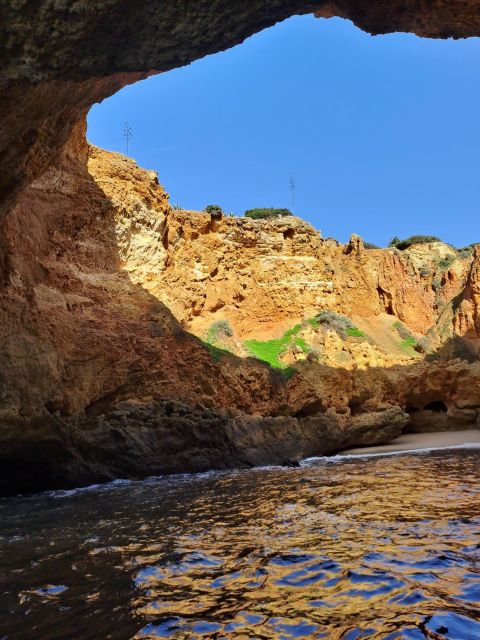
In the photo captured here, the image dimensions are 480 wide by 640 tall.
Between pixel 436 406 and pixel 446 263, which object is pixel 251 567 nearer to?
pixel 436 406

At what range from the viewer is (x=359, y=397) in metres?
24.8

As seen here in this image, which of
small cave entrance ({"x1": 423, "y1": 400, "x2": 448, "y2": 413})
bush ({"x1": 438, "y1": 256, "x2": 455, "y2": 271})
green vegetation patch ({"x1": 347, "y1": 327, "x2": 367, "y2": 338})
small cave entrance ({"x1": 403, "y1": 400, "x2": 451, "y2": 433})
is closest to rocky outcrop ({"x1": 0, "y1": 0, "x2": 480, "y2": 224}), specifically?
green vegetation patch ({"x1": 347, "y1": 327, "x2": 367, "y2": 338})

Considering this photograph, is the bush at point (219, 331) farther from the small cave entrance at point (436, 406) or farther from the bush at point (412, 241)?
the bush at point (412, 241)

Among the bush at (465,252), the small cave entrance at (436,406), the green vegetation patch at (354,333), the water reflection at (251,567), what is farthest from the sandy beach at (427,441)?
the bush at (465,252)

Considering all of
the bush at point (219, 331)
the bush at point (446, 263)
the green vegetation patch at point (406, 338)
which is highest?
the bush at point (446, 263)

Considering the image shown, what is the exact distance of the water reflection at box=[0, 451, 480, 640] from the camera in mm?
3949

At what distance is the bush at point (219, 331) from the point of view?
2697 centimetres

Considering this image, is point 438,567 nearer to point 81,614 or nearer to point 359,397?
point 81,614

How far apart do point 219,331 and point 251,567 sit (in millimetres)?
22475

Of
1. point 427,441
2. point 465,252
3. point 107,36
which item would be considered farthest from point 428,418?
point 465,252

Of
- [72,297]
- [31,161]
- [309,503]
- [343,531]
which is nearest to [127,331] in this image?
[72,297]

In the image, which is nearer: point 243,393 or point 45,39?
point 45,39

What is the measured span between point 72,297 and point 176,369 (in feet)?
14.2

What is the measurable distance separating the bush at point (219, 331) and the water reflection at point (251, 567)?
16939 mm
